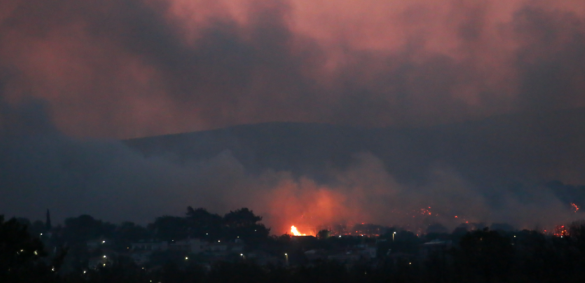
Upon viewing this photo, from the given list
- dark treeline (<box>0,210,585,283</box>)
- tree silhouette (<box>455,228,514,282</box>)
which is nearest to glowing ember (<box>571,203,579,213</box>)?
dark treeline (<box>0,210,585,283</box>)

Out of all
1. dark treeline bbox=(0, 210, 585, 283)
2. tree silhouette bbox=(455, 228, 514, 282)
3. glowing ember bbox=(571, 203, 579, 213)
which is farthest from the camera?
glowing ember bbox=(571, 203, 579, 213)

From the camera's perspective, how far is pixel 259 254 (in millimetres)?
51781

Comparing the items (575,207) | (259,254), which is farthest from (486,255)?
(575,207)

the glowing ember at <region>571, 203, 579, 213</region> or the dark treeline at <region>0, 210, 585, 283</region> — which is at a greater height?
the glowing ember at <region>571, 203, 579, 213</region>

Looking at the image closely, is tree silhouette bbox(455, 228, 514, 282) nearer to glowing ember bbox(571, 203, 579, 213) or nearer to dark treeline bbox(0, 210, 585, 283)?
dark treeline bbox(0, 210, 585, 283)

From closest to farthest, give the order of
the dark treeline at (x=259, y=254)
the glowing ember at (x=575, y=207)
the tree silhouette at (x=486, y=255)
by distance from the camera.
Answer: the dark treeline at (x=259, y=254), the tree silhouette at (x=486, y=255), the glowing ember at (x=575, y=207)

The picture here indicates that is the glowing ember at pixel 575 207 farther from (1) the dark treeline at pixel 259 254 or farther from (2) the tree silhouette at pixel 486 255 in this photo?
(2) the tree silhouette at pixel 486 255

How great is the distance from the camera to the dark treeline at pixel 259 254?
88.0ft

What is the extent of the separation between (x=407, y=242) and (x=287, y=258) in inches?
429

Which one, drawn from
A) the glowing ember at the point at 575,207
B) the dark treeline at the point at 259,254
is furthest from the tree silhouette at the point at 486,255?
the glowing ember at the point at 575,207

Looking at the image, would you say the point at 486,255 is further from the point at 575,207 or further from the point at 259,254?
the point at 575,207

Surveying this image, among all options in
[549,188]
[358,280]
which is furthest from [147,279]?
[549,188]

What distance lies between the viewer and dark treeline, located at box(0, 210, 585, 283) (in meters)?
26.8

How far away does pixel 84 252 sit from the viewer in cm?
4903
